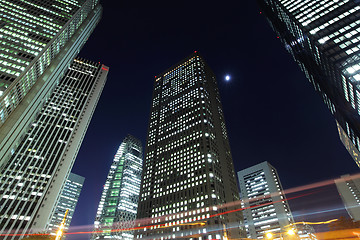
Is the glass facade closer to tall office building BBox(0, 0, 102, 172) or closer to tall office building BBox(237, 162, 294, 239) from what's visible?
tall office building BBox(0, 0, 102, 172)

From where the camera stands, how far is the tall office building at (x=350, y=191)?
182m

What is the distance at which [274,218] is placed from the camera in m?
162

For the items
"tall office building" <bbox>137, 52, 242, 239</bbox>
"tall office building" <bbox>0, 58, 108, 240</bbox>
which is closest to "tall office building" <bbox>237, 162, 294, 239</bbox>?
"tall office building" <bbox>137, 52, 242, 239</bbox>

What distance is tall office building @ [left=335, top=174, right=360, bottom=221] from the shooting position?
7167 inches

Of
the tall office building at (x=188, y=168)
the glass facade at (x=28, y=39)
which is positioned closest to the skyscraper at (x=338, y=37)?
the tall office building at (x=188, y=168)

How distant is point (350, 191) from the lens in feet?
623

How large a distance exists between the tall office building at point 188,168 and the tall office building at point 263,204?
74281mm

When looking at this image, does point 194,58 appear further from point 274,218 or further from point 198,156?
point 274,218

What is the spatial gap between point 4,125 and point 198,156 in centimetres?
7572

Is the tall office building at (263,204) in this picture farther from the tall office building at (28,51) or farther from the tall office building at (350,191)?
the tall office building at (28,51)

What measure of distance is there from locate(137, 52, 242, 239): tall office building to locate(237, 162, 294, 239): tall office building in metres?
74.3

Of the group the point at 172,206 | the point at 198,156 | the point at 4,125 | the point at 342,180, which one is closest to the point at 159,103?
the point at 198,156

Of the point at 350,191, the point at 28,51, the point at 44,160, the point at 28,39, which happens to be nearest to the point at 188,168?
the point at 44,160

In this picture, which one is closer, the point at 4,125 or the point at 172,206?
the point at 4,125
